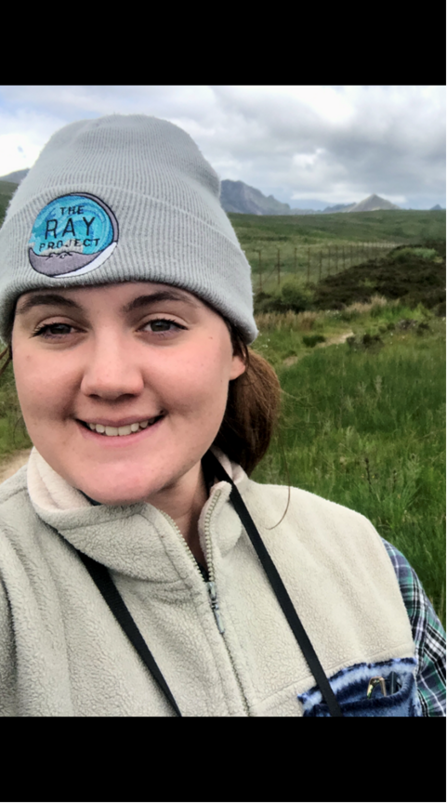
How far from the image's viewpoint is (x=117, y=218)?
0.82 metres

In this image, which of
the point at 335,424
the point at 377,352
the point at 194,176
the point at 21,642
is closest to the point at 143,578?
the point at 21,642

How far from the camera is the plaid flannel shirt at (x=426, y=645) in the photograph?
119 centimetres

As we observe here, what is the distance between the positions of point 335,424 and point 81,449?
8.86 feet

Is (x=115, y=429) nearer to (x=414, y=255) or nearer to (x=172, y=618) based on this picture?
(x=172, y=618)

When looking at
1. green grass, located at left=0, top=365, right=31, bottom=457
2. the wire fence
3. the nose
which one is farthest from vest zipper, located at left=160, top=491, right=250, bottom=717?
the wire fence

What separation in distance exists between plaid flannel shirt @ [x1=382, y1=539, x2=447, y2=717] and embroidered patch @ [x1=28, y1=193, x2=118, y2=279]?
3.49 ft

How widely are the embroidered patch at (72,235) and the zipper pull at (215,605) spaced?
65 cm

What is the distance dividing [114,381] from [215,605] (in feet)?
1.65

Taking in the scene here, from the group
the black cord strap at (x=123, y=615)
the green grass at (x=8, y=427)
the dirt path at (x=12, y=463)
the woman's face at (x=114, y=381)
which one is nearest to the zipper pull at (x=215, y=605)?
the black cord strap at (x=123, y=615)

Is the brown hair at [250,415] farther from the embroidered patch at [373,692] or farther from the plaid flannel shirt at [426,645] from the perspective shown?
the embroidered patch at [373,692]
